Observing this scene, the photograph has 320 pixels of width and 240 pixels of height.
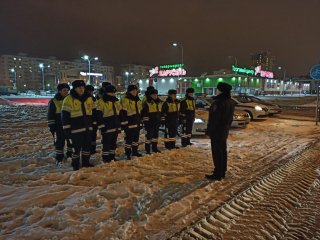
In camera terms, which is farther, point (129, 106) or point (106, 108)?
point (129, 106)

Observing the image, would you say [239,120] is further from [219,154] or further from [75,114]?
[75,114]

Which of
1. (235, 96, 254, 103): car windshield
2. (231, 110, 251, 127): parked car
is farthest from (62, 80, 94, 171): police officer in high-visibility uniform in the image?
(235, 96, 254, 103): car windshield

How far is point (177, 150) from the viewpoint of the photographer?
25.2 feet

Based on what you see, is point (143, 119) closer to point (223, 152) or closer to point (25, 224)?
point (223, 152)

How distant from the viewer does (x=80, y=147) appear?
227 inches

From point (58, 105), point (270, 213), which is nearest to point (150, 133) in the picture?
point (58, 105)

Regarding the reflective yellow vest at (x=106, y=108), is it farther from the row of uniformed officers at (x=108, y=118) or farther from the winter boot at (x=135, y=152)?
the winter boot at (x=135, y=152)

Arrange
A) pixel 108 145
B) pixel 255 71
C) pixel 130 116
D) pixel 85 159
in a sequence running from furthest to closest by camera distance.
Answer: pixel 255 71 < pixel 130 116 < pixel 108 145 < pixel 85 159

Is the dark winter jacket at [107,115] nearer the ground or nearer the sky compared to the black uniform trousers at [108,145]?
nearer the sky

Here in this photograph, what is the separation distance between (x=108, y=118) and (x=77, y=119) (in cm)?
82

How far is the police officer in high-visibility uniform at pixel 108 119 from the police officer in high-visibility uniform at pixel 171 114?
1.83 m

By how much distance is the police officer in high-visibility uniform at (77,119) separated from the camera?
5520 mm

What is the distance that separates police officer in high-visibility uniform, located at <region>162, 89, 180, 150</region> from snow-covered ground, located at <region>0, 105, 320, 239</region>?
679 millimetres

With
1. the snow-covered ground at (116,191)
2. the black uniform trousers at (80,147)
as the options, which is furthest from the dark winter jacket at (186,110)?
the black uniform trousers at (80,147)
